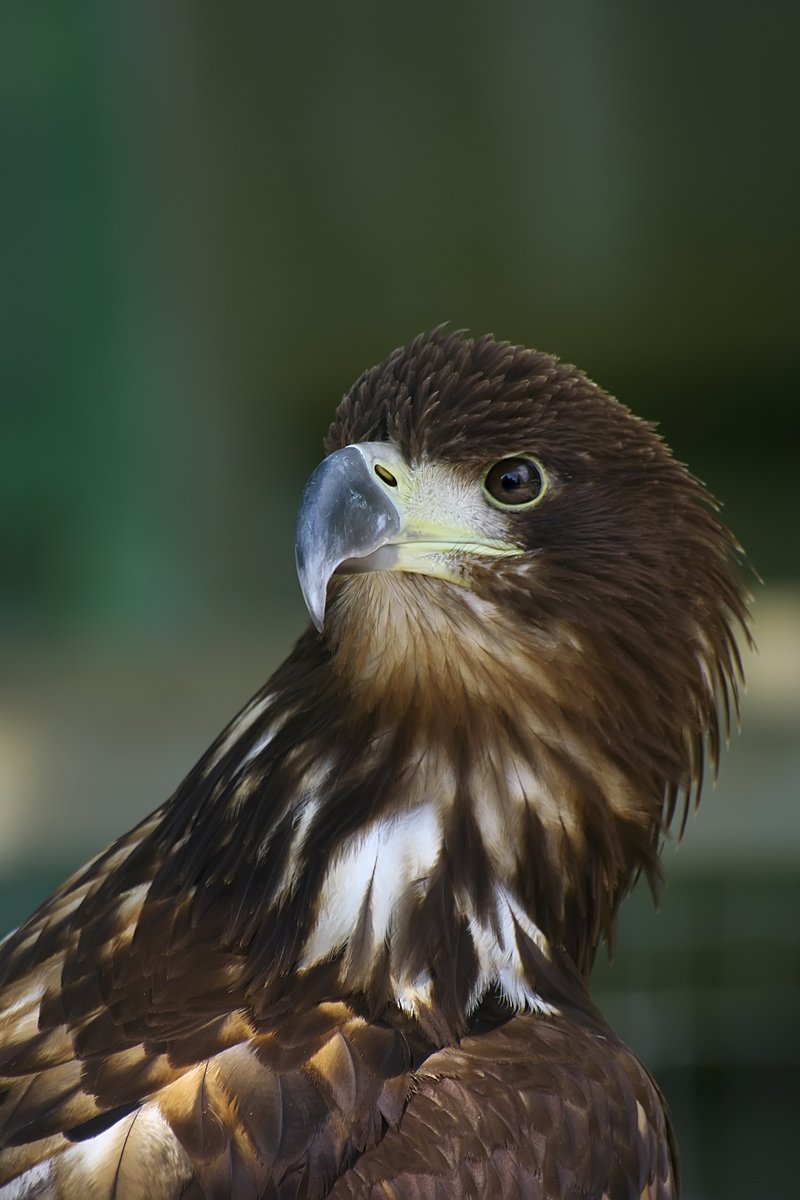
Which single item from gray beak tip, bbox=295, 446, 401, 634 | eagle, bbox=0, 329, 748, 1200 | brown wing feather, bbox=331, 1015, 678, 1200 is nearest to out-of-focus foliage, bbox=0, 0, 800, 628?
eagle, bbox=0, 329, 748, 1200

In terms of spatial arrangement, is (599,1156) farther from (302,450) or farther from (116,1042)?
(302,450)

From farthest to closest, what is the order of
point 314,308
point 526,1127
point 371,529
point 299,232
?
point 314,308 → point 299,232 → point 371,529 → point 526,1127

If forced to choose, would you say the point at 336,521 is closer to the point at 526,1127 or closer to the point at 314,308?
the point at 526,1127

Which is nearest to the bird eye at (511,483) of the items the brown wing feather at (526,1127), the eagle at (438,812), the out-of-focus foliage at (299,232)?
the eagle at (438,812)

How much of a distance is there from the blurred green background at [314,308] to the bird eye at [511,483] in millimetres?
2674

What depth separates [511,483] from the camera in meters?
1.54

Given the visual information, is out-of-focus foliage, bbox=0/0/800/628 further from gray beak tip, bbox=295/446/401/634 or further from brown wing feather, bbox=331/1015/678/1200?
brown wing feather, bbox=331/1015/678/1200

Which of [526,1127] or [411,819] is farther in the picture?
[411,819]

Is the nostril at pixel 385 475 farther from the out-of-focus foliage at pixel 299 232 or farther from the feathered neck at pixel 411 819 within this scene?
the out-of-focus foliage at pixel 299 232

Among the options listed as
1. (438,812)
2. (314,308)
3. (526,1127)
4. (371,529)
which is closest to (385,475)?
(371,529)

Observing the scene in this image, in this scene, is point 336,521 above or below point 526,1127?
above

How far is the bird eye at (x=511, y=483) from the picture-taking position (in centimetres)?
154

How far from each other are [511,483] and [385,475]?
0.12 m

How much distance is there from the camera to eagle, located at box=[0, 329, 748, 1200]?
1.37 m
